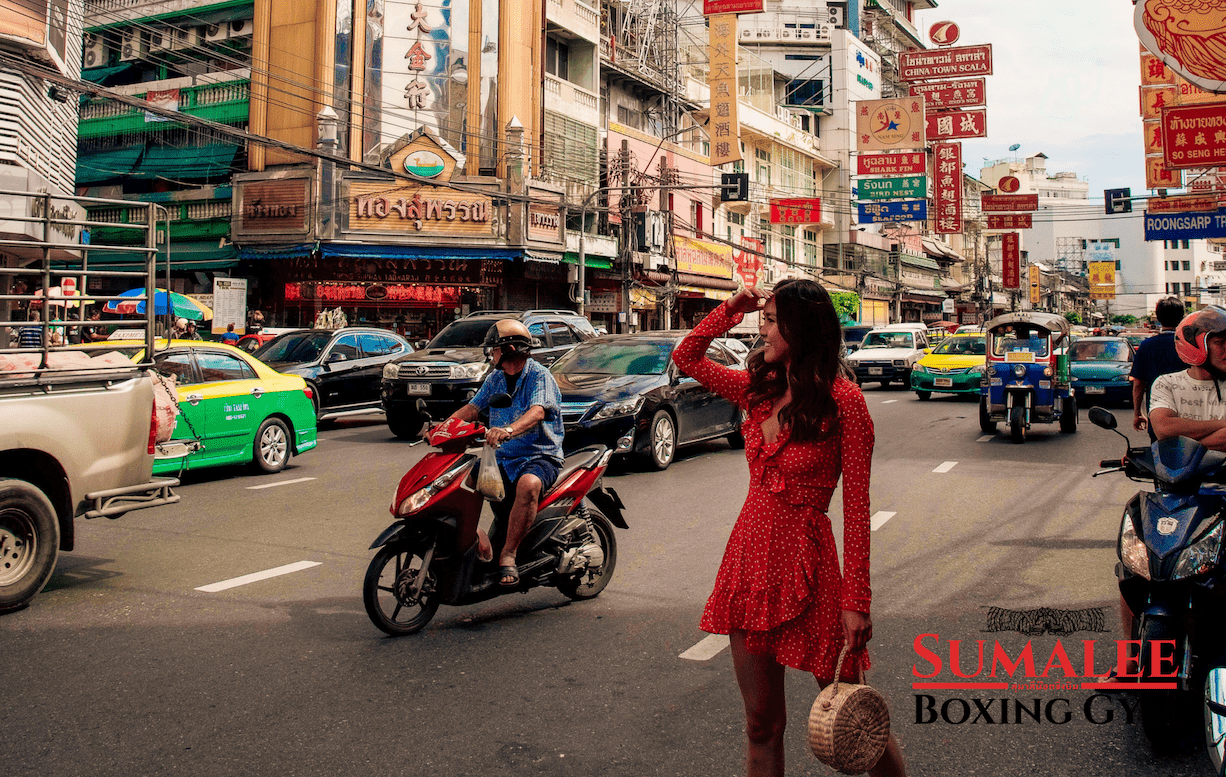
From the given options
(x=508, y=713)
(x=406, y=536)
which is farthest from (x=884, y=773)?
(x=406, y=536)

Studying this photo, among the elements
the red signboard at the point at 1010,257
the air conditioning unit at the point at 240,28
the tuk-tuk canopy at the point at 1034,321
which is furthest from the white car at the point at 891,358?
the red signboard at the point at 1010,257

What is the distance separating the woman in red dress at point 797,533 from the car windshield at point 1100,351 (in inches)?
768

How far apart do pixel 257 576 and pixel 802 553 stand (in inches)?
189

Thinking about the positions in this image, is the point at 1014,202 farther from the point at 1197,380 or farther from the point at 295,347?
the point at 1197,380

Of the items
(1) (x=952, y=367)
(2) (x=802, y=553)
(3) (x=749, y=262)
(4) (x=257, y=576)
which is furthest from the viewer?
(3) (x=749, y=262)

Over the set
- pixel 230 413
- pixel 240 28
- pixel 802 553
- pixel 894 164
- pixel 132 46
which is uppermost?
pixel 132 46

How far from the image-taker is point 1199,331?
451 cm

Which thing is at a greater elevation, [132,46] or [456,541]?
[132,46]

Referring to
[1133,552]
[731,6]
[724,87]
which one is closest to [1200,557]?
[1133,552]

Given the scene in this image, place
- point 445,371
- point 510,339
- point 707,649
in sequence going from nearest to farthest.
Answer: point 707,649 → point 510,339 → point 445,371

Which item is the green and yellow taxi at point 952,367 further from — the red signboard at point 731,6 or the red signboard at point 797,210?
the red signboard at point 797,210

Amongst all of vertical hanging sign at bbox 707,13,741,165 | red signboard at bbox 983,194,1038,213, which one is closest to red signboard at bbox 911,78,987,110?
red signboard at bbox 983,194,1038,213

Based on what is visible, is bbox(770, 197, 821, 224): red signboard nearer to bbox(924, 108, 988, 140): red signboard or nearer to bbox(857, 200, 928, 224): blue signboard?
bbox(924, 108, 988, 140): red signboard

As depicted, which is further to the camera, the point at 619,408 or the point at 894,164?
the point at 894,164
